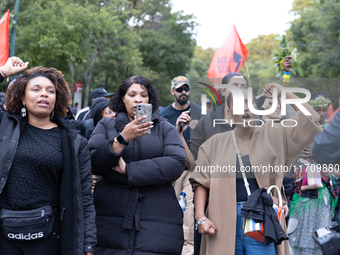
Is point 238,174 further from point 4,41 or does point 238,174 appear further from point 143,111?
point 4,41

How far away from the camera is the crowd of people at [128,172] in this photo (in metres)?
3.03

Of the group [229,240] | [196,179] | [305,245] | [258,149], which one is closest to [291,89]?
[258,149]

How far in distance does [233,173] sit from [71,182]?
1.33 metres

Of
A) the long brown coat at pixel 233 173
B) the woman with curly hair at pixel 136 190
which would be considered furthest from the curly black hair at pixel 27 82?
the long brown coat at pixel 233 173

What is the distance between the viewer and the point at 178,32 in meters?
35.5

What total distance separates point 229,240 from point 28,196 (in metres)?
1.61

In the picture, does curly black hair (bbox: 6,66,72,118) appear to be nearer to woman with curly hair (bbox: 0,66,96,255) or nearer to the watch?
woman with curly hair (bbox: 0,66,96,255)

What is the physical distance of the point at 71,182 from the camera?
3145 mm

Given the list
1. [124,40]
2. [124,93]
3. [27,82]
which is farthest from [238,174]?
[124,40]

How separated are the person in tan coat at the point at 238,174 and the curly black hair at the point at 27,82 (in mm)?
1270

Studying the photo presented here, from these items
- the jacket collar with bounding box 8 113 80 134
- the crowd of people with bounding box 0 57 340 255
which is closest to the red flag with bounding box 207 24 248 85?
the crowd of people with bounding box 0 57 340 255

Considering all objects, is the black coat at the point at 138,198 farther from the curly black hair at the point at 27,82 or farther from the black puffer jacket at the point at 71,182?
the curly black hair at the point at 27,82

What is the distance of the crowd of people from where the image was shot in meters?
3.03

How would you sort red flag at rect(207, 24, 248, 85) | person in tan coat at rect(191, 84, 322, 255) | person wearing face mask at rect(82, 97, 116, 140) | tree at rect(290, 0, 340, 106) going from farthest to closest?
tree at rect(290, 0, 340, 106) → red flag at rect(207, 24, 248, 85) → person wearing face mask at rect(82, 97, 116, 140) → person in tan coat at rect(191, 84, 322, 255)
